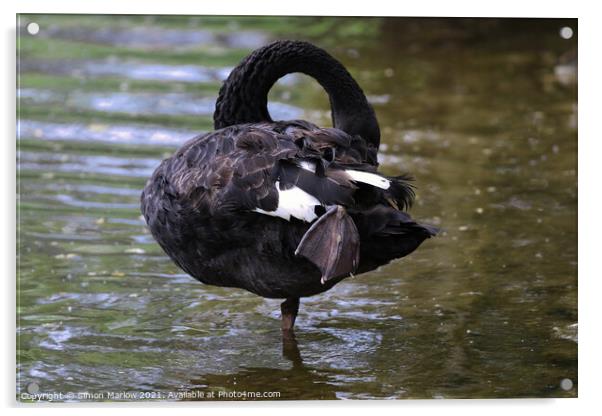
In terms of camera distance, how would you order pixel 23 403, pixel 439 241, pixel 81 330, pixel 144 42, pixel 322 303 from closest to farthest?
1. pixel 23 403
2. pixel 81 330
3. pixel 322 303
4. pixel 439 241
5. pixel 144 42

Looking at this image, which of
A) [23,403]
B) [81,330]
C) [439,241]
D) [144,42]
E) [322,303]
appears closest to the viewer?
[23,403]

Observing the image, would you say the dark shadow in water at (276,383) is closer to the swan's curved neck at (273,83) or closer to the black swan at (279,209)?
the black swan at (279,209)

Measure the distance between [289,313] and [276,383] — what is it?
0.40 meters

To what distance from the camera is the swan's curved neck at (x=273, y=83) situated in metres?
4.50

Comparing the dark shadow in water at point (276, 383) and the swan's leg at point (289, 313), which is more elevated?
the swan's leg at point (289, 313)

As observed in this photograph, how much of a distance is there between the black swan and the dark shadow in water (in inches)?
12.2

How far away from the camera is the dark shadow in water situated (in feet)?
13.1

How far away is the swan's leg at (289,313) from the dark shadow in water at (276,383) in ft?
0.72

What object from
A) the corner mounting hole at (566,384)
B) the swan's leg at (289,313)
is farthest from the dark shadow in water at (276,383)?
the corner mounting hole at (566,384)

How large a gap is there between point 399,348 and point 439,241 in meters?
1.20

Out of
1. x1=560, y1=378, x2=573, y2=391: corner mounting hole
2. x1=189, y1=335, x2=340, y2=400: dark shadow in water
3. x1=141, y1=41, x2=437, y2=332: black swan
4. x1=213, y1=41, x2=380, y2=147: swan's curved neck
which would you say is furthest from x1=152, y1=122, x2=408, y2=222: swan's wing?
x1=560, y1=378, x2=573, y2=391: corner mounting hole
